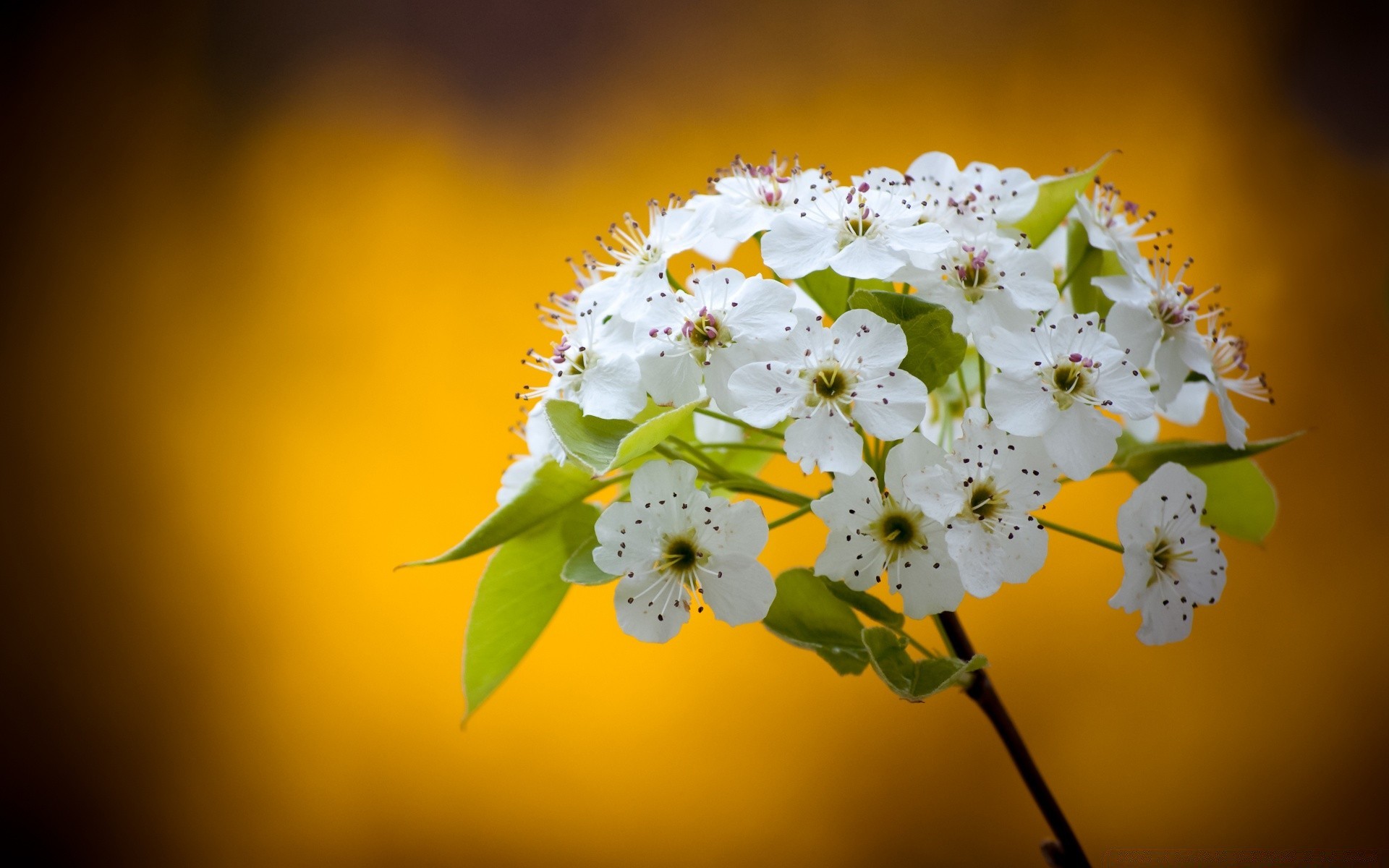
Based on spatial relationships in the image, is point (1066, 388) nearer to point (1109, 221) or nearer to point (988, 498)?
point (988, 498)

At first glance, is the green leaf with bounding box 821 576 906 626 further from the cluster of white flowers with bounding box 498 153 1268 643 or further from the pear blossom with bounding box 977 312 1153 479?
the pear blossom with bounding box 977 312 1153 479

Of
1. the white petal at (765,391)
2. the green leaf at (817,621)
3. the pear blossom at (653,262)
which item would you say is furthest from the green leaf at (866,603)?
the pear blossom at (653,262)

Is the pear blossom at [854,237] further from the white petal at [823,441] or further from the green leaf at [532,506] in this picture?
the green leaf at [532,506]

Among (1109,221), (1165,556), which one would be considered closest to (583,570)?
(1165,556)

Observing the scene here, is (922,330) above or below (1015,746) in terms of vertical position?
above

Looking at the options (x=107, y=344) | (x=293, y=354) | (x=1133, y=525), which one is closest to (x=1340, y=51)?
(x=1133, y=525)

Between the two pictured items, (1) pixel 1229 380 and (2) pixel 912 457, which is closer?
(2) pixel 912 457
